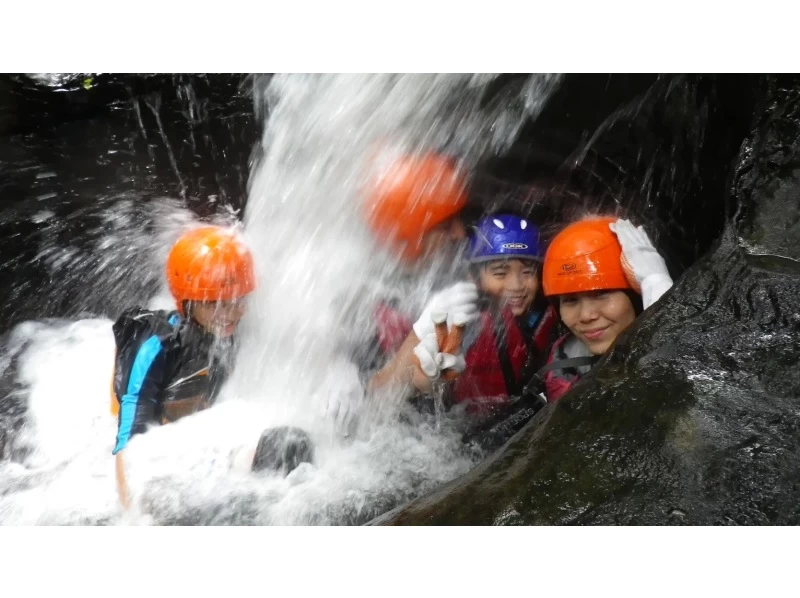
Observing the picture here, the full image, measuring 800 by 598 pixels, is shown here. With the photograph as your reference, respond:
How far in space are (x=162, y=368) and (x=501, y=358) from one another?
1.32 metres

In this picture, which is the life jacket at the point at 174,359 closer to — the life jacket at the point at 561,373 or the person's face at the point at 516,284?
the person's face at the point at 516,284

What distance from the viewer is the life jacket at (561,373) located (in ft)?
8.23

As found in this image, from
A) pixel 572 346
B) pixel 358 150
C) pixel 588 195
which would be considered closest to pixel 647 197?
pixel 588 195

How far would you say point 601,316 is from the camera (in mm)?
2486

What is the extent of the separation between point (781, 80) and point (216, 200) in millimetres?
2438

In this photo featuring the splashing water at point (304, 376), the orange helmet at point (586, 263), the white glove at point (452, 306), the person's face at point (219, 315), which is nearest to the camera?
the splashing water at point (304, 376)

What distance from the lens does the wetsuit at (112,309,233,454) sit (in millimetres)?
2602

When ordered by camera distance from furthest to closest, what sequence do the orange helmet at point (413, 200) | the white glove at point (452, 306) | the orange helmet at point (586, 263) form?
the orange helmet at point (413, 200)
the white glove at point (452, 306)
the orange helmet at point (586, 263)

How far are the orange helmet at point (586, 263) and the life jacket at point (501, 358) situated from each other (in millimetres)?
222

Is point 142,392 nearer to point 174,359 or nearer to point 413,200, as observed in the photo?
point 174,359

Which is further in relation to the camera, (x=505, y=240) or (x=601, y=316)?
(x=505, y=240)

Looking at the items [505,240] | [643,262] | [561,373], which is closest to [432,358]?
[561,373]

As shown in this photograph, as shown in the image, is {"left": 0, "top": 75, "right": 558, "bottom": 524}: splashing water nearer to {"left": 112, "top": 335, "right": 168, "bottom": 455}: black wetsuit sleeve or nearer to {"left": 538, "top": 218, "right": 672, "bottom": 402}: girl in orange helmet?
{"left": 112, "top": 335, "right": 168, "bottom": 455}: black wetsuit sleeve

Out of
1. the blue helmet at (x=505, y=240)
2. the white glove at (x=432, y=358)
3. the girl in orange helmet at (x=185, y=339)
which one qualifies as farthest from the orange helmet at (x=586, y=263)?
the girl in orange helmet at (x=185, y=339)
